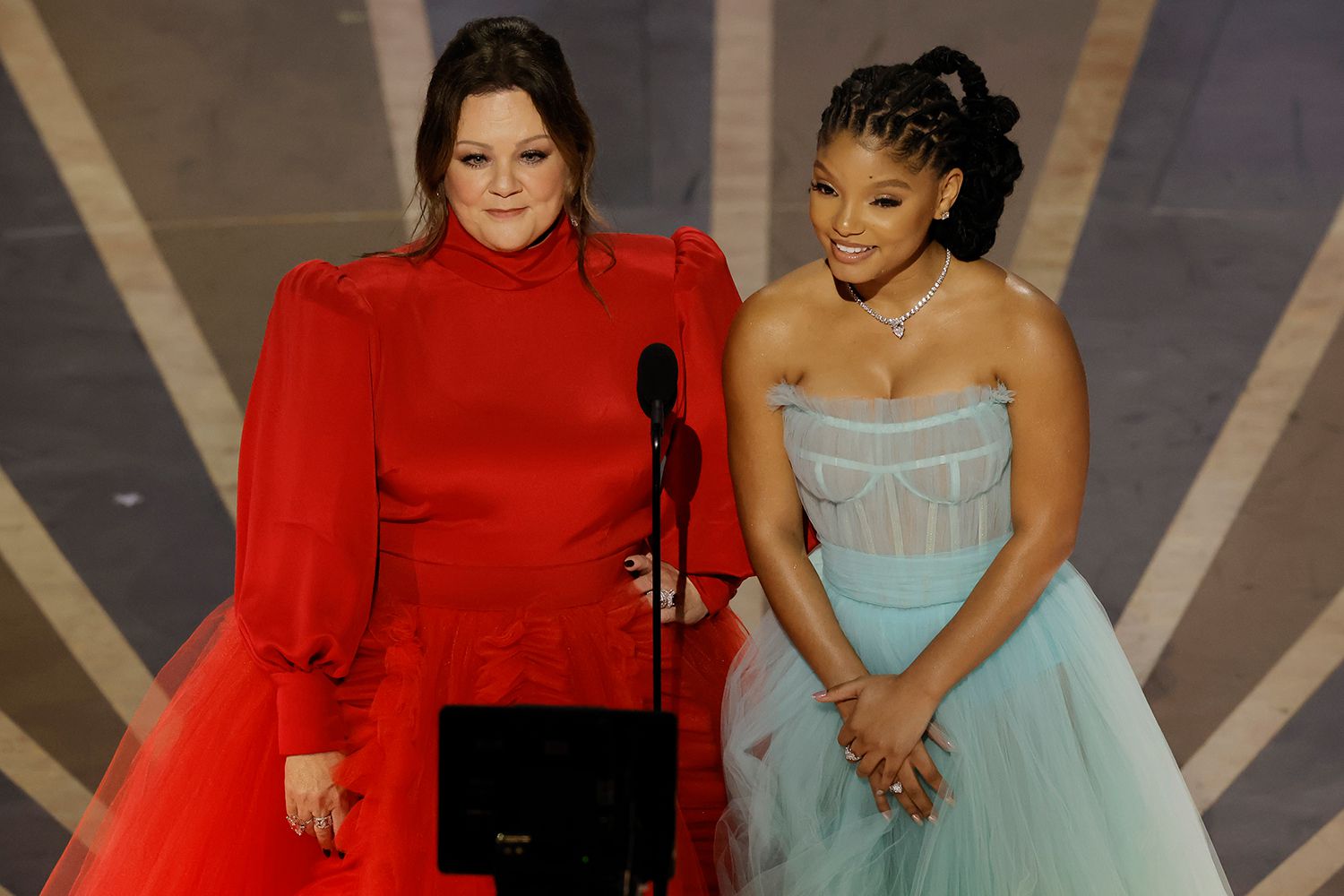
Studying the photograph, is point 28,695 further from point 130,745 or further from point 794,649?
point 794,649

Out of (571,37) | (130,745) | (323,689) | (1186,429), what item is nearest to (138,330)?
(571,37)

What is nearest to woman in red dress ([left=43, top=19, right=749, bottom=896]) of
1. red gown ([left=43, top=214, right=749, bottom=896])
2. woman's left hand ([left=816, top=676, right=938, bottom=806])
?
red gown ([left=43, top=214, right=749, bottom=896])

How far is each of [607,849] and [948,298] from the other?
102 centimetres

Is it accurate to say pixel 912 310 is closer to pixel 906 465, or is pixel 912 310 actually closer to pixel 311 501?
pixel 906 465

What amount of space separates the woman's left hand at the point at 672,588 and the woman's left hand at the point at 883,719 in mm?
424

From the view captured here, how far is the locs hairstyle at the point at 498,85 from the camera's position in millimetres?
2400

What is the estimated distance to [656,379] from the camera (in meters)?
2.11

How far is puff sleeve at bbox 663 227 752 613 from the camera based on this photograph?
263 centimetres

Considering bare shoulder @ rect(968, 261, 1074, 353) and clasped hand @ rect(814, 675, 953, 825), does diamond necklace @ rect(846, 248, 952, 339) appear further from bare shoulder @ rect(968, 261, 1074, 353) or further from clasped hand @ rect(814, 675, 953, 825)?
clasped hand @ rect(814, 675, 953, 825)

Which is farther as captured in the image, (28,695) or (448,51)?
(28,695)

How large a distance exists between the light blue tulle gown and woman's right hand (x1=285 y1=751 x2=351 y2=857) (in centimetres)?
61

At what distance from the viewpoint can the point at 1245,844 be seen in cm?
347

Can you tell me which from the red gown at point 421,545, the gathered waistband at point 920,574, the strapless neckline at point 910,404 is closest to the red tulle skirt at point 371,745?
the red gown at point 421,545

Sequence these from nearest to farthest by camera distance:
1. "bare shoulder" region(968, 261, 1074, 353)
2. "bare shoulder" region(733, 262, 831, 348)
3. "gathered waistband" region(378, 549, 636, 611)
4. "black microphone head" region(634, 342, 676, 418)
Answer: "black microphone head" region(634, 342, 676, 418), "bare shoulder" region(968, 261, 1074, 353), "bare shoulder" region(733, 262, 831, 348), "gathered waistband" region(378, 549, 636, 611)
